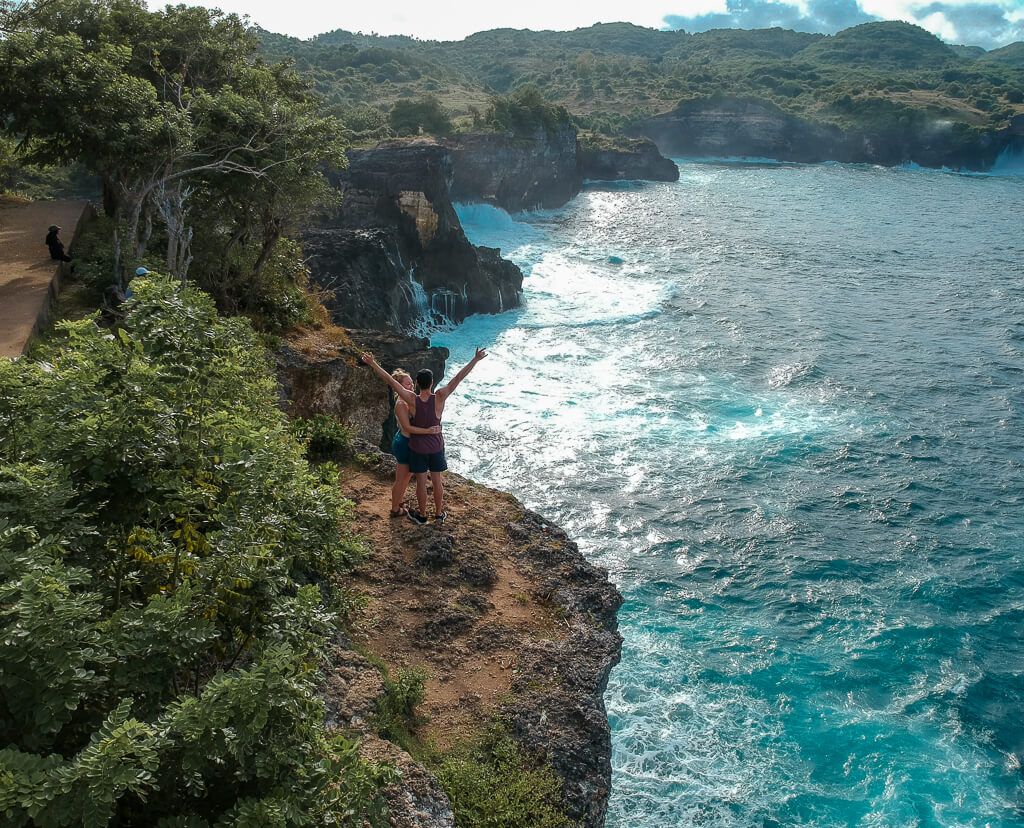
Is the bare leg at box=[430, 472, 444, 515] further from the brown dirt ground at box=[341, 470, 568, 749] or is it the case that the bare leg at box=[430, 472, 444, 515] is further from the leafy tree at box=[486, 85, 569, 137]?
the leafy tree at box=[486, 85, 569, 137]

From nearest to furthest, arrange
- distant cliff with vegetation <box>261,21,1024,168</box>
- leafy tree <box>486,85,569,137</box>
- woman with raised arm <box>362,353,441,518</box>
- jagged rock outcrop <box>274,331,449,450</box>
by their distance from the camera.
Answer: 1. woman with raised arm <box>362,353,441,518</box>
2. jagged rock outcrop <box>274,331,449,450</box>
3. leafy tree <box>486,85,569,137</box>
4. distant cliff with vegetation <box>261,21,1024,168</box>

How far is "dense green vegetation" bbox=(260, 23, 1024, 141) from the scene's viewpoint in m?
112

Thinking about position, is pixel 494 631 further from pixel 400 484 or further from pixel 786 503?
pixel 786 503

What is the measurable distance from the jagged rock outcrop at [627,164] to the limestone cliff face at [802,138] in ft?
86.0

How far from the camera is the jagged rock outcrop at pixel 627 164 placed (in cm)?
9238

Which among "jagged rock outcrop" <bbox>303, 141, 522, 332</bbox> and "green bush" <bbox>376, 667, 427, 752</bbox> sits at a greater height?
"jagged rock outcrop" <bbox>303, 141, 522, 332</bbox>

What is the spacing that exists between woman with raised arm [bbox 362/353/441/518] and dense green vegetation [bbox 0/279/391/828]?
173 inches

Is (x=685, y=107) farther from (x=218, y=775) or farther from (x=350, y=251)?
(x=218, y=775)

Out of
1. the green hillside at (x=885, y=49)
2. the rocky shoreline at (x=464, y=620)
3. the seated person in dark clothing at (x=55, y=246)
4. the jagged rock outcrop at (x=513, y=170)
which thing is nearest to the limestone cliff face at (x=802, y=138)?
the jagged rock outcrop at (x=513, y=170)

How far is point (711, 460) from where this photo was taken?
29.1 metres

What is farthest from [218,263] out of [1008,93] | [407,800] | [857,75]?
[857,75]

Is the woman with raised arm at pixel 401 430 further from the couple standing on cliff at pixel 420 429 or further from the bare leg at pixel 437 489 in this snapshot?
the bare leg at pixel 437 489

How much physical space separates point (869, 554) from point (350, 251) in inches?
1050

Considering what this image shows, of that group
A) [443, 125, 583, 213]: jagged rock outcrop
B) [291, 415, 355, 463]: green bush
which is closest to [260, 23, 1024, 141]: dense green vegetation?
[443, 125, 583, 213]: jagged rock outcrop
